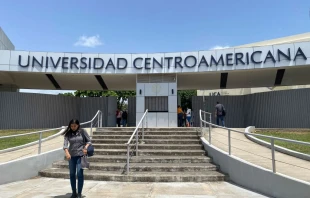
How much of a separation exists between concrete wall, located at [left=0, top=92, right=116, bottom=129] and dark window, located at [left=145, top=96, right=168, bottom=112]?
526 centimetres

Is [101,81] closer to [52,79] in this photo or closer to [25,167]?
[52,79]

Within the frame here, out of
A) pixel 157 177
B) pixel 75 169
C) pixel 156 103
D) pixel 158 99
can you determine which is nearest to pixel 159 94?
pixel 158 99

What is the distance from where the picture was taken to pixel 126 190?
605cm

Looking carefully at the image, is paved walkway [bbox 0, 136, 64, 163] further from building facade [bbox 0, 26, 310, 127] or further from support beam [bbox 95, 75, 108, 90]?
support beam [bbox 95, 75, 108, 90]

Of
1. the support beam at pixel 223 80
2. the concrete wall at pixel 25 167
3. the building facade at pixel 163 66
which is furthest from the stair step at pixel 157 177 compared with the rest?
the support beam at pixel 223 80

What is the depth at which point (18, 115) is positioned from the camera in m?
16.5

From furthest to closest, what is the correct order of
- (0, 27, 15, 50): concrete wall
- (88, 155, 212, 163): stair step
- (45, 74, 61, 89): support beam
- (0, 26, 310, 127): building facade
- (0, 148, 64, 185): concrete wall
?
(0, 27, 15, 50): concrete wall, (45, 74, 61, 89): support beam, (0, 26, 310, 127): building facade, (88, 155, 212, 163): stair step, (0, 148, 64, 185): concrete wall

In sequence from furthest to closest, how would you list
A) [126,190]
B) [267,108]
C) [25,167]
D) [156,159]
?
[267,108], [156,159], [25,167], [126,190]

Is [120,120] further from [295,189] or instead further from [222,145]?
[295,189]

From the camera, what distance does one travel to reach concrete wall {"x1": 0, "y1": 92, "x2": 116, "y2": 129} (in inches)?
639

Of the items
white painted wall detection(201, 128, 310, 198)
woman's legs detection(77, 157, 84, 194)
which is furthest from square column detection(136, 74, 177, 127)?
woman's legs detection(77, 157, 84, 194)

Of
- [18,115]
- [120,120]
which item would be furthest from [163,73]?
[18,115]

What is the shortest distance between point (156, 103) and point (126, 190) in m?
9.23

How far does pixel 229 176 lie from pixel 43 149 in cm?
575
